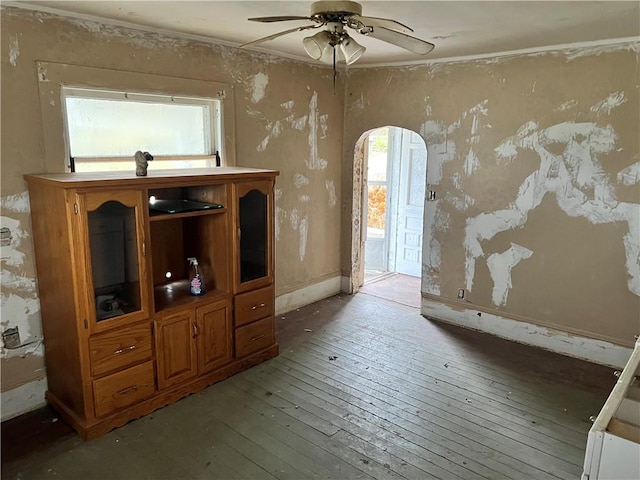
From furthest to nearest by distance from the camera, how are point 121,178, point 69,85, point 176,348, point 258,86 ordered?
point 258,86, point 176,348, point 69,85, point 121,178

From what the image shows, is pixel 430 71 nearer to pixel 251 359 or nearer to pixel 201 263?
pixel 201 263

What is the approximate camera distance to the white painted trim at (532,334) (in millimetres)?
3705

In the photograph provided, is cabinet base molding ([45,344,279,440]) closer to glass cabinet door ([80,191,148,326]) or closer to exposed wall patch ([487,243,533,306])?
glass cabinet door ([80,191,148,326])

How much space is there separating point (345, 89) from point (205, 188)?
2.33m

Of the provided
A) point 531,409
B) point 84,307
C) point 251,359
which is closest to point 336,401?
point 251,359

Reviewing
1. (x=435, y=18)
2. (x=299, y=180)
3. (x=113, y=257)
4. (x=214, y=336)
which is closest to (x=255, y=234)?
(x=214, y=336)

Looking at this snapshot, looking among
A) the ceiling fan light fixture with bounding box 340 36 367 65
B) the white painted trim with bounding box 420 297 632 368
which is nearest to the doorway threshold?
the white painted trim with bounding box 420 297 632 368

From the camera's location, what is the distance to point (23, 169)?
2756 millimetres

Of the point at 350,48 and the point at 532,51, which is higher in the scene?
the point at 532,51

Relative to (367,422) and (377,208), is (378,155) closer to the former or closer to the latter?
(377,208)

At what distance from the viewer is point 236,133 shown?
12.8ft

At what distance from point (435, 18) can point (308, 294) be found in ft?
9.95

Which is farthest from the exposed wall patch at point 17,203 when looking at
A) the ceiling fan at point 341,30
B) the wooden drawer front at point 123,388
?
the ceiling fan at point 341,30

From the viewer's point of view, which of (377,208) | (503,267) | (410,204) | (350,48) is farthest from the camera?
(377,208)
